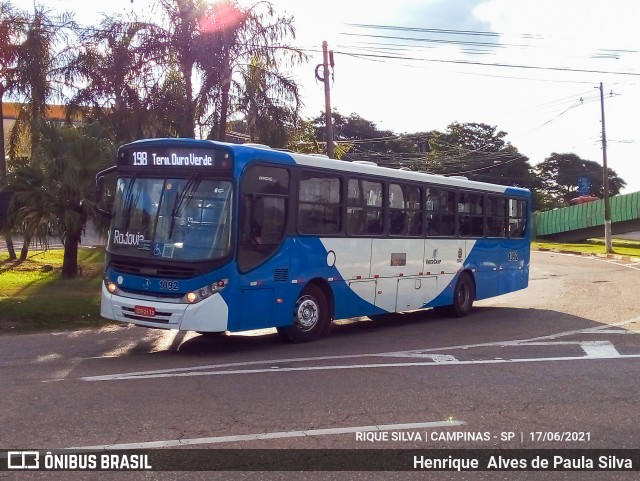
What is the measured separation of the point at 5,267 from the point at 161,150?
556 inches

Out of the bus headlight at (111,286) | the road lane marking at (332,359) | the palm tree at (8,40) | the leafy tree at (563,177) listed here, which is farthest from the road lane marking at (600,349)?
the leafy tree at (563,177)

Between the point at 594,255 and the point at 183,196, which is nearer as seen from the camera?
the point at 183,196

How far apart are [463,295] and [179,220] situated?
26.9 feet

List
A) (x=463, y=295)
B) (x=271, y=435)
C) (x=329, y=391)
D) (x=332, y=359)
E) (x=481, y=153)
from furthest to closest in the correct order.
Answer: (x=481, y=153)
(x=463, y=295)
(x=332, y=359)
(x=329, y=391)
(x=271, y=435)

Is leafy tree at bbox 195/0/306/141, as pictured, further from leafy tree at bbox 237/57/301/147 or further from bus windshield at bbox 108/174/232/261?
bus windshield at bbox 108/174/232/261

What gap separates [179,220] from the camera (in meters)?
11.1

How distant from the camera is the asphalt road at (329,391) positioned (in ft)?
22.1

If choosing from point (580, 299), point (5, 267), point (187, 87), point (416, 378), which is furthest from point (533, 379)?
point (5, 267)

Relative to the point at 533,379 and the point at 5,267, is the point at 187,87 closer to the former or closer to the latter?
the point at 5,267

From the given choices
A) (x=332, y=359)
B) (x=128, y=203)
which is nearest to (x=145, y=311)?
(x=128, y=203)

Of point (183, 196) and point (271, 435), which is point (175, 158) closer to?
point (183, 196)

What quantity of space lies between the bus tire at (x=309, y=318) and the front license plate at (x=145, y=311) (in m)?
2.10

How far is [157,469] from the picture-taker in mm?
5863

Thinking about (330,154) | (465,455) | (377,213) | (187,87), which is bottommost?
(465,455)
